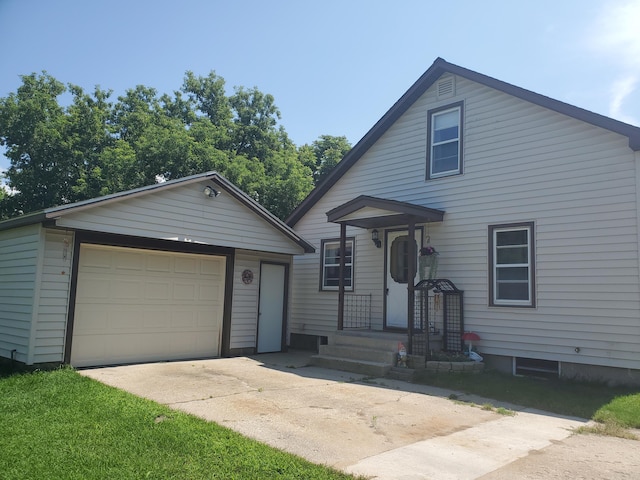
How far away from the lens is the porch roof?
10266mm

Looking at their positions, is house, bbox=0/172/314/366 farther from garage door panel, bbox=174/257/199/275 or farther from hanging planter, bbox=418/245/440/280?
hanging planter, bbox=418/245/440/280

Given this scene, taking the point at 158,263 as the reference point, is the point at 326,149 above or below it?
above

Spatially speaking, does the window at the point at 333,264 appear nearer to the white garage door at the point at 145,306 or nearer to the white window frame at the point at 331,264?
the white window frame at the point at 331,264

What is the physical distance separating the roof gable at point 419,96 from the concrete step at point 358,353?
189 inches

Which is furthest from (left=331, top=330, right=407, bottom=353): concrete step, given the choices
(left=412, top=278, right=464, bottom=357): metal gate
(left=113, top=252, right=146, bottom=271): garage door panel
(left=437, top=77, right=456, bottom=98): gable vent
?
(left=437, top=77, right=456, bottom=98): gable vent

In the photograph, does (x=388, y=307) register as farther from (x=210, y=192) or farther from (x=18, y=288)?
(x=18, y=288)

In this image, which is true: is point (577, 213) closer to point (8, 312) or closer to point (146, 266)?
point (146, 266)

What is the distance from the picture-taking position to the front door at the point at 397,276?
11.4 m

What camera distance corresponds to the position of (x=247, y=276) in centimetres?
1193

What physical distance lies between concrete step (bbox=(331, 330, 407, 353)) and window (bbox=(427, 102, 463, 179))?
12.6ft

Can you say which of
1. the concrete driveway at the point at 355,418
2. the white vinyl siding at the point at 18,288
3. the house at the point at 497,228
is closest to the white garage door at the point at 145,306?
the concrete driveway at the point at 355,418

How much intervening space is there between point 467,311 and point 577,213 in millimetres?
2854

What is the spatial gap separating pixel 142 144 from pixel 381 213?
588 inches

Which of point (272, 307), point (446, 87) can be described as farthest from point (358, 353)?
point (446, 87)
